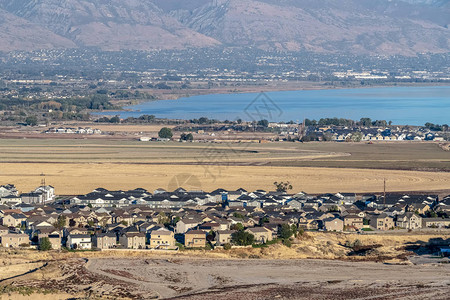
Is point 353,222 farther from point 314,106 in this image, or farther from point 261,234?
point 314,106

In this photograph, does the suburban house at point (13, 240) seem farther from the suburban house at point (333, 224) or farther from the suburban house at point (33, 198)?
the suburban house at point (333, 224)

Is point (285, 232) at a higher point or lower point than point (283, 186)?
lower

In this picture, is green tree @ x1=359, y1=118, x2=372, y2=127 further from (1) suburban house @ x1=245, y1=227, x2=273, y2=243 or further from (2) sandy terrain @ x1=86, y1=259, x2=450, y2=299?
(2) sandy terrain @ x1=86, y1=259, x2=450, y2=299

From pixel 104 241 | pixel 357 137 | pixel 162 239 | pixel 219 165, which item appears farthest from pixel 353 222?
pixel 357 137

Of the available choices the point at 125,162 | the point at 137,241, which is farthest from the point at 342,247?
the point at 125,162

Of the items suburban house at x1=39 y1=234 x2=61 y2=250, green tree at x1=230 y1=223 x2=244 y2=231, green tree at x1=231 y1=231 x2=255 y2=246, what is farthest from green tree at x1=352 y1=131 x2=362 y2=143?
suburban house at x1=39 y1=234 x2=61 y2=250
